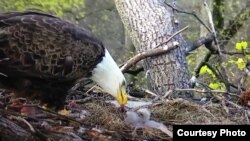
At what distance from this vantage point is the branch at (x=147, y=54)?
17.0ft

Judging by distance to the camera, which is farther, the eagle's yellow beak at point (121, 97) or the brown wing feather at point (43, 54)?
the eagle's yellow beak at point (121, 97)

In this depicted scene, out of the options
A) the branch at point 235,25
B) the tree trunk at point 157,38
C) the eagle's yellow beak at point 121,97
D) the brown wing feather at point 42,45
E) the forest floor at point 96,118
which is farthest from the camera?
the branch at point 235,25

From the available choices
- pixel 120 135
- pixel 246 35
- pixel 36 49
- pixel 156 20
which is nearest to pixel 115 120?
pixel 120 135

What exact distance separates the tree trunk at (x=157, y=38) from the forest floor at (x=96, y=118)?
0.89 metres

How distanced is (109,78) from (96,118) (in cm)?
66

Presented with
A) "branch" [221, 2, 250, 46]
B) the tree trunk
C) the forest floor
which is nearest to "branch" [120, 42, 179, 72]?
the tree trunk

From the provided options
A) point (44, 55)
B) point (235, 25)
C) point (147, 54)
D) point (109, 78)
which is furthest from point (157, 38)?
point (235, 25)

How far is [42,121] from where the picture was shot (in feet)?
10.2

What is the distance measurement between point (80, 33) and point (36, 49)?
1.24ft

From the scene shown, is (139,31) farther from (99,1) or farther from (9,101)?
(99,1)

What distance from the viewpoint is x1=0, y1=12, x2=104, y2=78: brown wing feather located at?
12.4 ft

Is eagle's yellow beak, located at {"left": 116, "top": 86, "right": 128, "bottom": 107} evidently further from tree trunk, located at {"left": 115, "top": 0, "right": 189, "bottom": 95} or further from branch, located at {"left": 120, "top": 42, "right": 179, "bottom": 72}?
tree trunk, located at {"left": 115, "top": 0, "right": 189, "bottom": 95}

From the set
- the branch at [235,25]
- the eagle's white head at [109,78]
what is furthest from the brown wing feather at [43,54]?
the branch at [235,25]

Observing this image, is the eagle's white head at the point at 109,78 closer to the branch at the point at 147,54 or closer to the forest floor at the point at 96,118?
the forest floor at the point at 96,118
